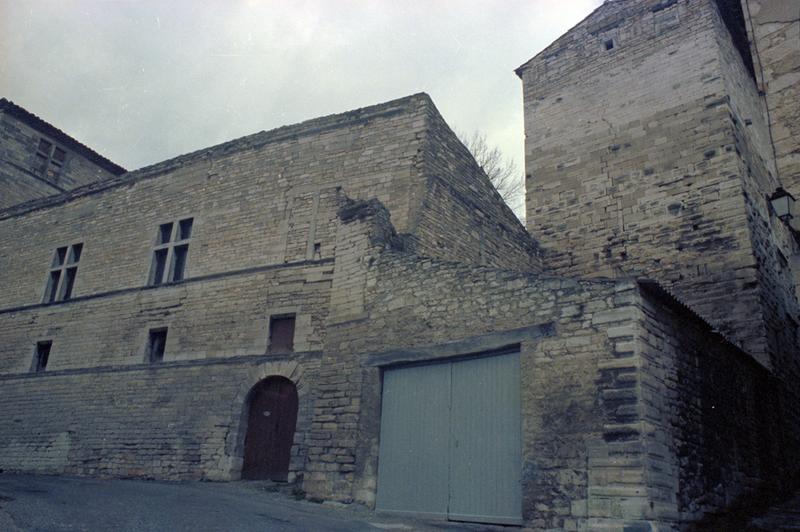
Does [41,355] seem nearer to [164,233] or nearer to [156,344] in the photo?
[156,344]

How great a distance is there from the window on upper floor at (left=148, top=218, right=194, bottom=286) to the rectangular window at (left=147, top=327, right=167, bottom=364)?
102cm

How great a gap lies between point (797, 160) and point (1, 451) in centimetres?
1765

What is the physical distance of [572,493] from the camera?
5.68 metres

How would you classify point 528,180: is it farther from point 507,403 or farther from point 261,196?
point 507,403

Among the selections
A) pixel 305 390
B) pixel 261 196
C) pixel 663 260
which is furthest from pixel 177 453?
pixel 663 260

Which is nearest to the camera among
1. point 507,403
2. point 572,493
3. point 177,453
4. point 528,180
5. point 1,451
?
point 572,493

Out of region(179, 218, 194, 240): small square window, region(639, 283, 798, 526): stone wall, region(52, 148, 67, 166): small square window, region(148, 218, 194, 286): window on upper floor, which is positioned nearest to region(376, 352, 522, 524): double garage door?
region(639, 283, 798, 526): stone wall

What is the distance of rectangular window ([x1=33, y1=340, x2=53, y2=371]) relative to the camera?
1353 centimetres

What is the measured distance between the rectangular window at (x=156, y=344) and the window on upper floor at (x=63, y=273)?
312cm

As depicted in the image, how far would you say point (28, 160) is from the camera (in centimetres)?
2008

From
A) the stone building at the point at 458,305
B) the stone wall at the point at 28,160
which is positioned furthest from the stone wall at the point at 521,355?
the stone wall at the point at 28,160

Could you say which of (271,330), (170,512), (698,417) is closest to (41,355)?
(271,330)

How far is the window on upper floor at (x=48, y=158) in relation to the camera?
20.5 metres

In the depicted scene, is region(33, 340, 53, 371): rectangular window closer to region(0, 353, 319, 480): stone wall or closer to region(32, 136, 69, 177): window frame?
region(0, 353, 319, 480): stone wall
